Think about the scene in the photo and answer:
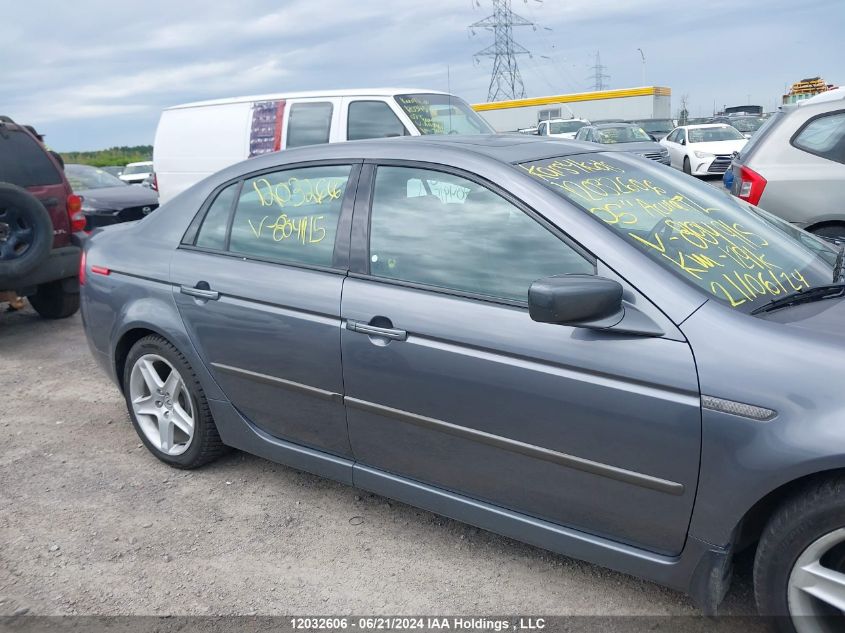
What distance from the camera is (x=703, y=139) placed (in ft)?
66.1

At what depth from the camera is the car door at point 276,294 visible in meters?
3.16

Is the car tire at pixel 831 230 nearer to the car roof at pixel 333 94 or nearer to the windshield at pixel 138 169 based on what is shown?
the car roof at pixel 333 94

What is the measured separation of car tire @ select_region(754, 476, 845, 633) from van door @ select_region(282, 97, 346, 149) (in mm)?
7346

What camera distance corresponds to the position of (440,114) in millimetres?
9219

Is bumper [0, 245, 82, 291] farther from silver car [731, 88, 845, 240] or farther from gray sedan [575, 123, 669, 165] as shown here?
gray sedan [575, 123, 669, 165]

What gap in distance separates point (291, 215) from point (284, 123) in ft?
20.3

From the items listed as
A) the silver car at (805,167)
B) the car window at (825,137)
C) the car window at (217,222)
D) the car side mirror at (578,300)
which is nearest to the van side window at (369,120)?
the silver car at (805,167)

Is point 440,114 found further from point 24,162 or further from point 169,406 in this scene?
point 169,406

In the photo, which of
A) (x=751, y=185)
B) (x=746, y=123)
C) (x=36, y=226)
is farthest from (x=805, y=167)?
(x=746, y=123)

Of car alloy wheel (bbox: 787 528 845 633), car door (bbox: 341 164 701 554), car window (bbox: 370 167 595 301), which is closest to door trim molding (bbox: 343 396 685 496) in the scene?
car door (bbox: 341 164 701 554)

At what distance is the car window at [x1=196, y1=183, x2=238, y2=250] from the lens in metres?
3.64

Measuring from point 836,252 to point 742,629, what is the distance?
1.59 meters

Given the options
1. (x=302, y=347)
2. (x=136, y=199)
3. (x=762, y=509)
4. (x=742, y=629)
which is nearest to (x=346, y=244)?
(x=302, y=347)

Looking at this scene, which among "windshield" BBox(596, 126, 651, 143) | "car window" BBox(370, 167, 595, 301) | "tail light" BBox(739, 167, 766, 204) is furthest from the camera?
"windshield" BBox(596, 126, 651, 143)
